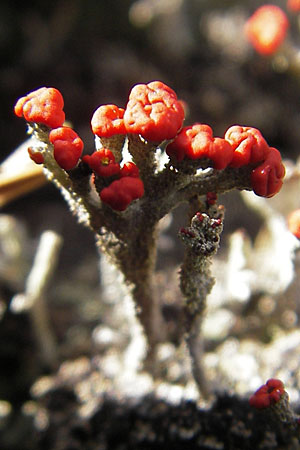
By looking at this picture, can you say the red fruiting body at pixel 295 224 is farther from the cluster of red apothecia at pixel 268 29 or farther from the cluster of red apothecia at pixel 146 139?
the cluster of red apothecia at pixel 268 29

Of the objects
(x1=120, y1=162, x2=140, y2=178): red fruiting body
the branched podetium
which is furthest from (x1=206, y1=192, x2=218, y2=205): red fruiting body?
(x1=120, y1=162, x2=140, y2=178): red fruiting body

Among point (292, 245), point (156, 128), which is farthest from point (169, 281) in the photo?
point (156, 128)

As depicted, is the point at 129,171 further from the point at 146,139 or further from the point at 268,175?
the point at 268,175

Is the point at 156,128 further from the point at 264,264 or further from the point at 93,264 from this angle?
the point at 93,264

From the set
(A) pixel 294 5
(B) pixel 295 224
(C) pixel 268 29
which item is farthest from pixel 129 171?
(A) pixel 294 5

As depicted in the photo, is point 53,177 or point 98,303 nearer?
point 53,177

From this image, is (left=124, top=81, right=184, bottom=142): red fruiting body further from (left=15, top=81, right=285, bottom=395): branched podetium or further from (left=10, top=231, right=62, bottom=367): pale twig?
(left=10, top=231, right=62, bottom=367): pale twig

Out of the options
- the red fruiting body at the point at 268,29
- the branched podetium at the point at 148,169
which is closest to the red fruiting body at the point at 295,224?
the branched podetium at the point at 148,169
